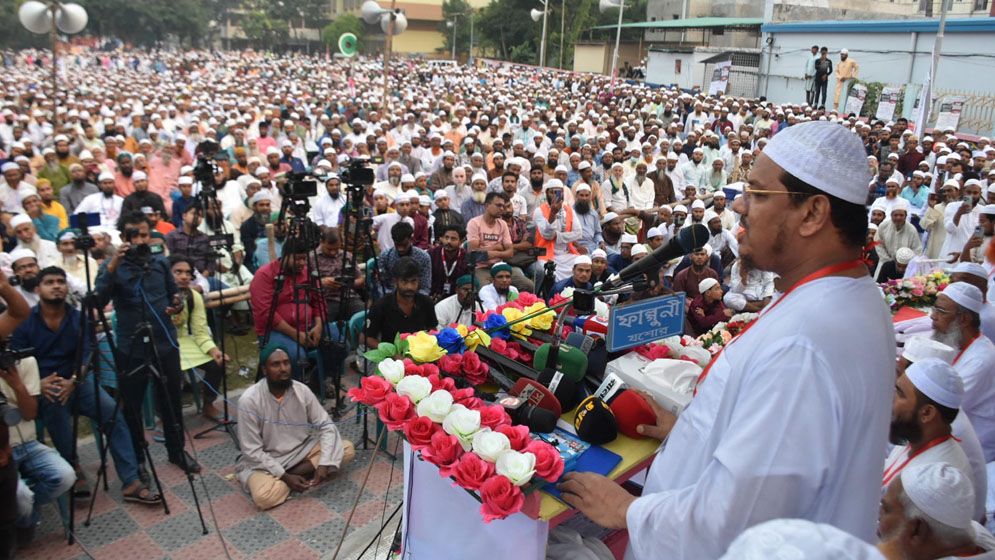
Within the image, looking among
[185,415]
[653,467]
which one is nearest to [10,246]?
[185,415]

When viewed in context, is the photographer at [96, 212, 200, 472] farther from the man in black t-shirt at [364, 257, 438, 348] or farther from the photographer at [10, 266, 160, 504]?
the man in black t-shirt at [364, 257, 438, 348]

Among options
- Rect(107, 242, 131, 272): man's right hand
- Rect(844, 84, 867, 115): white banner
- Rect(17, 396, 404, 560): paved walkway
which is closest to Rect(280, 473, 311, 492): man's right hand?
Rect(17, 396, 404, 560): paved walkway

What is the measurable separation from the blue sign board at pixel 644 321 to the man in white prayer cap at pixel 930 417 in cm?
121

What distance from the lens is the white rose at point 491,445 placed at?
195cm

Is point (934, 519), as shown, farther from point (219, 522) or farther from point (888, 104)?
point (888, 104)

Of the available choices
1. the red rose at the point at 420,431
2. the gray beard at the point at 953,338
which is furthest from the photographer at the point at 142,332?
the gray beard at the point at 953,338

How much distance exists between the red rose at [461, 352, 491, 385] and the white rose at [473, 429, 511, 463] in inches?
21.6

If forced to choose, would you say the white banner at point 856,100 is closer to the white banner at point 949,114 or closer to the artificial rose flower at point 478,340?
the white banner at point 949,114

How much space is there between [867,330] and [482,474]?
104 centimetres

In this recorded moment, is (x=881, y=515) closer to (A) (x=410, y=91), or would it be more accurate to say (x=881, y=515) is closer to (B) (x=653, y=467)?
(B) (x=653, y=467)

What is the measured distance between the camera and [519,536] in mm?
2025

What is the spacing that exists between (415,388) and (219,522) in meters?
2.60

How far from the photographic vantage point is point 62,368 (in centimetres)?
438

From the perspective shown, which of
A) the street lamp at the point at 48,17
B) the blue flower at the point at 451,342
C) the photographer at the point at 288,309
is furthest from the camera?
the street lamp at the point at 48,17
